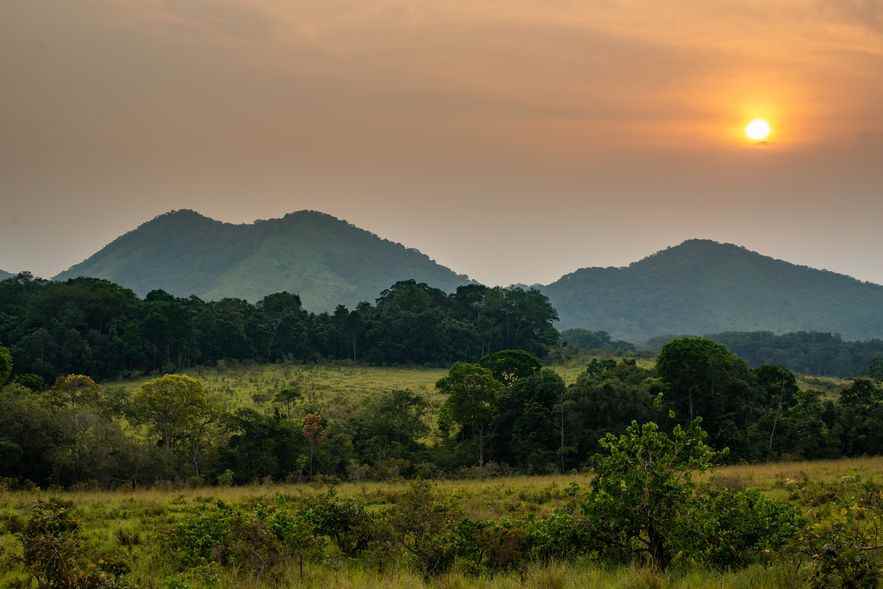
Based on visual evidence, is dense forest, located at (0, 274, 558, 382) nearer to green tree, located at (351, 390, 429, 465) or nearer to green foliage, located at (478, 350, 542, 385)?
green foliage, located at (478, 350, 542, 385)

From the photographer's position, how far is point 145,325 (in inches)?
3063

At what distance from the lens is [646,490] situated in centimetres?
1169

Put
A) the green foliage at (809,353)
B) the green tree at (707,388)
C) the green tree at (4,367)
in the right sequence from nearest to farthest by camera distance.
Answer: the green tree at (707,388) → the green tree at (4,367) → the green foliage at (809,353)

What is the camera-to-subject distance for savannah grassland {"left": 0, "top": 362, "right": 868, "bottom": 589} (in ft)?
34.6

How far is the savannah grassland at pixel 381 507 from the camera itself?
34.6 ft

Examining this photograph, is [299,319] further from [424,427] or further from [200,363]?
[424,427]

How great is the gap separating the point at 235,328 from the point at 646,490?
79.5m

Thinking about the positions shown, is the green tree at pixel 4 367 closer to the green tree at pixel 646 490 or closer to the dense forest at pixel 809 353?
the green tree at pixel 646 490

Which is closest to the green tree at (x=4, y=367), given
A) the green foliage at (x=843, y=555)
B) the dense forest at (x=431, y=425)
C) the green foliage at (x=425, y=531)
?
the dense forest at (x=431, y=425)

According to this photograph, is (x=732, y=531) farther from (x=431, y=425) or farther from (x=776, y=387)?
(x=776, y=387)

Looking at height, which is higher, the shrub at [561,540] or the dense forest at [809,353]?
the dense forest at [809,353]

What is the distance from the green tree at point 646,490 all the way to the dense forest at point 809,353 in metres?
133

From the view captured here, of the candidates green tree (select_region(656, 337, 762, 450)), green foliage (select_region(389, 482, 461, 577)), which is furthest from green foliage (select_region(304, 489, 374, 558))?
green tree (select_region(656, 337, 762, 450))

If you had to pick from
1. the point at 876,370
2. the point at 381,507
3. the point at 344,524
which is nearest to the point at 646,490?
the point at 344,524
